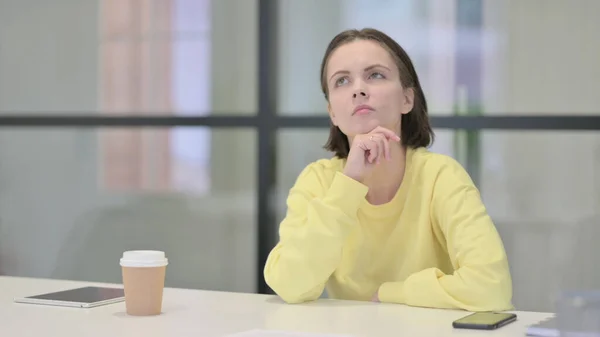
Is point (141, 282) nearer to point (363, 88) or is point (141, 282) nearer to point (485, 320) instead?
point (485, 320)

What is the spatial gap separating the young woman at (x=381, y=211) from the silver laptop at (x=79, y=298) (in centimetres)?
34

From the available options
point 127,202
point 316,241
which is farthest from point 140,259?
point 127,202

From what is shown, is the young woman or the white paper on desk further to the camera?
the young woman

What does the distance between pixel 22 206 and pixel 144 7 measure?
3.22 ft

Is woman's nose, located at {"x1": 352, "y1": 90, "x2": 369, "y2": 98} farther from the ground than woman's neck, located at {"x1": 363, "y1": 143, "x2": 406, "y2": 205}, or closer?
farther from the ground

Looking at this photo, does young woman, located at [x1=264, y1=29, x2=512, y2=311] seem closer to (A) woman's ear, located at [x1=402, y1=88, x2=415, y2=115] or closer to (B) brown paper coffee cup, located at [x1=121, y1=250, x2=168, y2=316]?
(A) woman's ear, located at [x1=402, y1=88, x2=415, y2=115]

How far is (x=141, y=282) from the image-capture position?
4.98 feet

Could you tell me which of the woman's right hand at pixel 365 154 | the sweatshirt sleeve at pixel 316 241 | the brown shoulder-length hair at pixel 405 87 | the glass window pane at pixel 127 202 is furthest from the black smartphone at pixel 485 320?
the glass window pane at pixel 127 202

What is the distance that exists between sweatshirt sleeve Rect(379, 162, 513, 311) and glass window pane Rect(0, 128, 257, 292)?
1.29m

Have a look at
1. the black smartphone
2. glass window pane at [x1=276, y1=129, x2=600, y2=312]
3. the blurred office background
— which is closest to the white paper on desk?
the black smartphone

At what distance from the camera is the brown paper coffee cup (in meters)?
1.51

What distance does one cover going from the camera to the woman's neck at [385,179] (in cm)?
208

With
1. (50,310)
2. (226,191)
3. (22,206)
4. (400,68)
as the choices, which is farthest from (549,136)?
(22,206)

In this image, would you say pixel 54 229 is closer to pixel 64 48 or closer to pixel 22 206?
pixel 22 206
